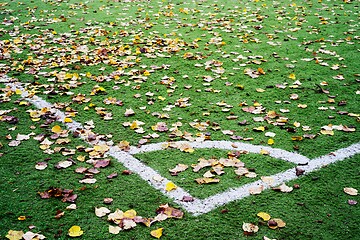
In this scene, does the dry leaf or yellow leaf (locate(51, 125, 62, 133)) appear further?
yellow leaf (locate(51, 125, 62, 133))

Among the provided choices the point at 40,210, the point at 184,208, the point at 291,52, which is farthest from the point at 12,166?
Result: the point at 291,52

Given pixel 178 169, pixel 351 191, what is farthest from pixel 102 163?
pixel 351 191

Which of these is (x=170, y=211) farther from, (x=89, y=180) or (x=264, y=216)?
(x=89, y=180)

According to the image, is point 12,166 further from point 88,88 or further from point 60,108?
point 88,88

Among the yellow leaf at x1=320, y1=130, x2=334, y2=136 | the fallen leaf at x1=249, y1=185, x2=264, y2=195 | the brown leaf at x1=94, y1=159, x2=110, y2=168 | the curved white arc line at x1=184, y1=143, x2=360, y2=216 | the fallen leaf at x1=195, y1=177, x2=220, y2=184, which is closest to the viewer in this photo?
the curved white arc line at x1=184, y1=143, x2=360, y2=216

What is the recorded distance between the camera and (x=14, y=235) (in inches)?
100

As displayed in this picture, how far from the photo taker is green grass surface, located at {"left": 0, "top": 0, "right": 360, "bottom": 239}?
8.96ft

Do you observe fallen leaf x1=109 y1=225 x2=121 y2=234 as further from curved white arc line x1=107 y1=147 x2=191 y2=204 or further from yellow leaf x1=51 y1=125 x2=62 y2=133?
yellow leaf x1=51 y1=125 x2=62 y2=133

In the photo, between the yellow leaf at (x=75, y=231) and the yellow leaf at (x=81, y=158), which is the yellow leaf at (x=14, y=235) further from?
the yellow leaf at (x=81, y=158)

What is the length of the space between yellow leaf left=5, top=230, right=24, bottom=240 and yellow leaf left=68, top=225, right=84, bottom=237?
368 mm

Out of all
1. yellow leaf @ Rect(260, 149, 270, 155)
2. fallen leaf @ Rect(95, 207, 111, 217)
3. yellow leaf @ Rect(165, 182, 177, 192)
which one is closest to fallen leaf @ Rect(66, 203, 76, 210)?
fallen leaf @ Rect(95, 207, 111, 217)

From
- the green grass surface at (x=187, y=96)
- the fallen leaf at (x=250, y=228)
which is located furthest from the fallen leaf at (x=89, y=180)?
the fallen leaf at (x=250, y=228)

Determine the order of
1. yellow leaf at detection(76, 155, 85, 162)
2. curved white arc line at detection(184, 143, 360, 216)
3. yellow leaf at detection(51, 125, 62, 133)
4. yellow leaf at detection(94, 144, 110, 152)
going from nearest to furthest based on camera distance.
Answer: curved white arc line at detection(184, 143, 360, 216) < yellow leaf at detection(76, 155, 85, 162) < yellow leaf at detection(94, 144, 110, 152) < yellow leaf at detection(51, 125, 62, 133)

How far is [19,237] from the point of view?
2527 millimetres
